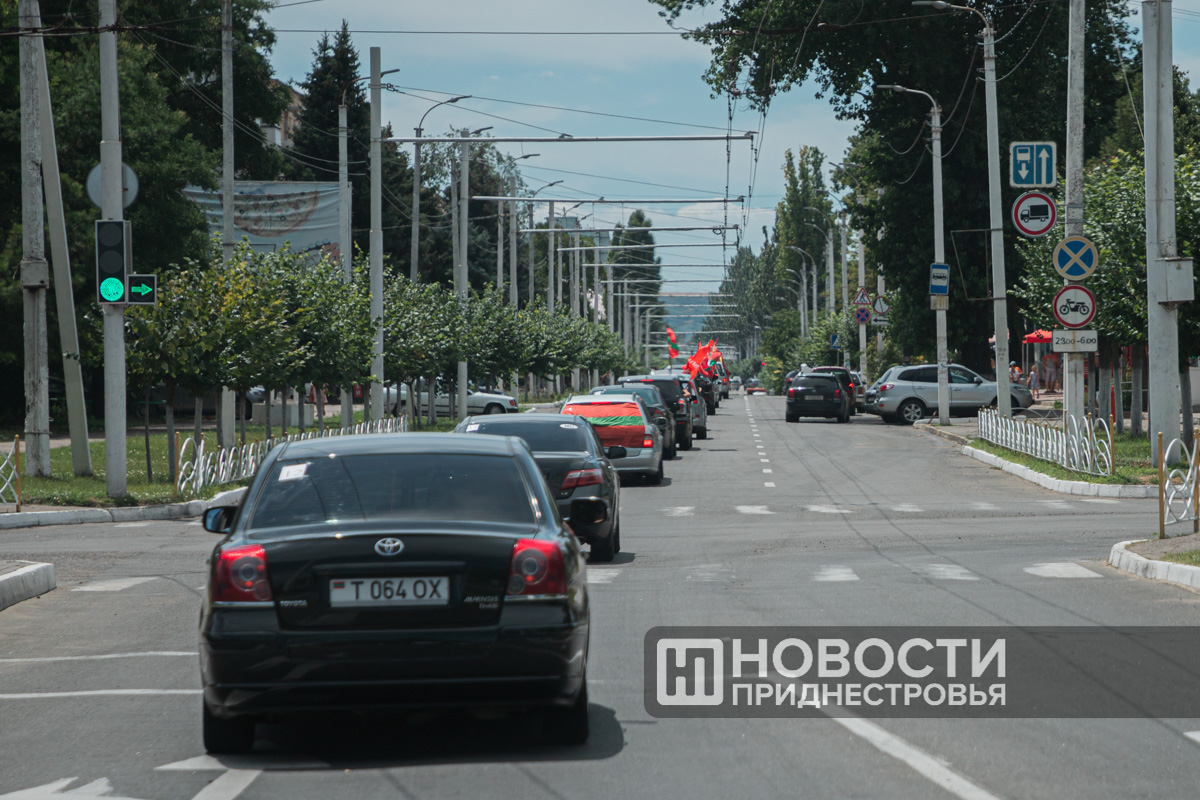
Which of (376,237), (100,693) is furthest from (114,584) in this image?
(376,237)

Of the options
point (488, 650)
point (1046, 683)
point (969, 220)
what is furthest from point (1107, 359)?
point (488, 650)

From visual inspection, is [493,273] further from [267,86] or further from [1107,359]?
[1107,359]

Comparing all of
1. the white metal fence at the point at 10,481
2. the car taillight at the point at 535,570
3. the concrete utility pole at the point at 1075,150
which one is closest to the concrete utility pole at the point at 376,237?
the white metal fence at the point at 10,481

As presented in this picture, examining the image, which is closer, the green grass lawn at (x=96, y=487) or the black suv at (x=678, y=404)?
the green grass lawn at (x=96, y=487)

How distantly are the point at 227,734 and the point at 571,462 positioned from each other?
820 centimetres

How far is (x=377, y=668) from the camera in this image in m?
6.02

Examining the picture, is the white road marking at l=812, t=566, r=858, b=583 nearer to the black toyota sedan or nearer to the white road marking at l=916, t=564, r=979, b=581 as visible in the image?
the white road marking at l=916, t=564, r=979, b=581

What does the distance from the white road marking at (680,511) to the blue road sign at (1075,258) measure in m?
7.14

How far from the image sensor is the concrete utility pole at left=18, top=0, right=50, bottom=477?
72.6 ft

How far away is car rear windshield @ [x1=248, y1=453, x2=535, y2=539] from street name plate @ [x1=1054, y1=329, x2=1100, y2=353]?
1819cm

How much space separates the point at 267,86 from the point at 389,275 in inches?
585

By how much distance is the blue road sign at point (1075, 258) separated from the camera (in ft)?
74.8

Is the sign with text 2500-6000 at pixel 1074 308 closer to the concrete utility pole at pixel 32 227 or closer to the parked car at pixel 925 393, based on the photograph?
the concrete utility pole at pixel 32 227

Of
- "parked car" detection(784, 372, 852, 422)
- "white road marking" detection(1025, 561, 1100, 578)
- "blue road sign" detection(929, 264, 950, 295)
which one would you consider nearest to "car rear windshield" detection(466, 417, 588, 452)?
"white road marking" detection(1025, 561, 1100, 578)
